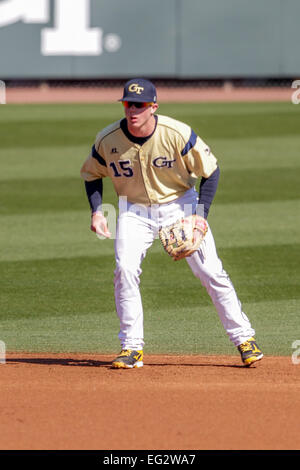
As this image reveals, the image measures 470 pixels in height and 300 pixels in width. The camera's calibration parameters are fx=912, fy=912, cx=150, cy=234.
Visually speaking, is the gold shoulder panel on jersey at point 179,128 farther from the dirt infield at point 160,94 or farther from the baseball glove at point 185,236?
the dirt infield at point 160,94

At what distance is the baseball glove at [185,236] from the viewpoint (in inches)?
232

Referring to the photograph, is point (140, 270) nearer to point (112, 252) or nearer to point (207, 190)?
point (207, 190)

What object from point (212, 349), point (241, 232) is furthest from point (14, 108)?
point (212, 349)

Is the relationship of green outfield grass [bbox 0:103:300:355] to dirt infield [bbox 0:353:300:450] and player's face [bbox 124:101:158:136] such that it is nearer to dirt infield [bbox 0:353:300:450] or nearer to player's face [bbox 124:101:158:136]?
dirt infield [bbox 0:353:300:450]

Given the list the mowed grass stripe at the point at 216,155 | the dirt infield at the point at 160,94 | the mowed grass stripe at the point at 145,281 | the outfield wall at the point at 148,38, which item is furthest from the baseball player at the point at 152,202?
the dirt infield at the point at 160,94

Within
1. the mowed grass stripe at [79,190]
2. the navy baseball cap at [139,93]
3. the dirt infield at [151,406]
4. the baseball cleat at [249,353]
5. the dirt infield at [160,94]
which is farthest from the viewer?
the dirt infield at [160,94]

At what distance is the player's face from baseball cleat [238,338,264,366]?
1583 millimetres

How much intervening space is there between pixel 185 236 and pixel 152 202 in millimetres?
380

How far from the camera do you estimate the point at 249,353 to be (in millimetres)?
6188

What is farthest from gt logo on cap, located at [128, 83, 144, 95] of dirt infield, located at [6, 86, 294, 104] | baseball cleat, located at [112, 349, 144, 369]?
dirt infield, located at [6, 86, 294, 104]

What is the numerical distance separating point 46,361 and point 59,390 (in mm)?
984

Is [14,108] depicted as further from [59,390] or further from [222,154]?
[59,390]

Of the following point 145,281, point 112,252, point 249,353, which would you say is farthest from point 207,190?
point 112,252
